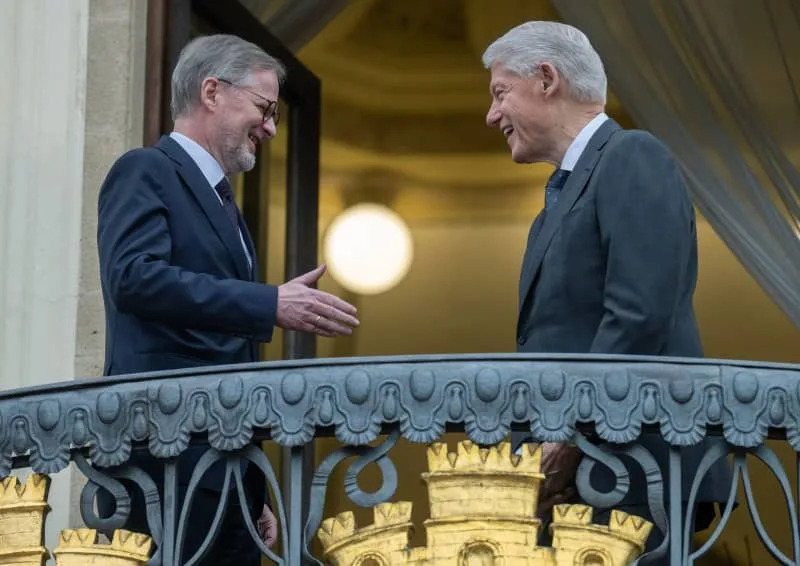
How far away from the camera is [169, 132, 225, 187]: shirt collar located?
17.3 feet

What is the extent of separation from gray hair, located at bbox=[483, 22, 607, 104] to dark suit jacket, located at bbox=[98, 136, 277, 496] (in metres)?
0.68

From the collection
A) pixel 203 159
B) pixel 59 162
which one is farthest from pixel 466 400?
pixel 59 162

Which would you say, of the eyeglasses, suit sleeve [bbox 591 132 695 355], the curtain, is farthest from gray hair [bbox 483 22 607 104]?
the curtain

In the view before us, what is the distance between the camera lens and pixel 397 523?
446cm

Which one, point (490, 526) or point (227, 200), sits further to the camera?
point (227, 200)

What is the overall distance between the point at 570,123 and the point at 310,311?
2.18 feet

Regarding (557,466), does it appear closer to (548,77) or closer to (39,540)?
(548,77)

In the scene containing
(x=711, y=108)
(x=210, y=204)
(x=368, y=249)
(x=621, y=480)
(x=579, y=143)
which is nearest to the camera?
(x=621, y=480)

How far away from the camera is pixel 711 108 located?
8.23 metres

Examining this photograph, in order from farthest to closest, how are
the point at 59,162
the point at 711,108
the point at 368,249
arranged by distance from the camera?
the point at 368,249 → the point at 711,108 → the point at 59,162

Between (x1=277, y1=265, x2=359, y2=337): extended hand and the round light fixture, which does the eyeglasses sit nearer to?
(x1=277, y1=265, x2=359, y2=337): extended hand

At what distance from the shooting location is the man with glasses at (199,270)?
4.91 metres

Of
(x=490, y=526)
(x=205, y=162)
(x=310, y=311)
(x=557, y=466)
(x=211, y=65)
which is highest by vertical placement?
(x=211, y=65)

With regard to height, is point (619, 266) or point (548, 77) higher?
point (548, 77)
